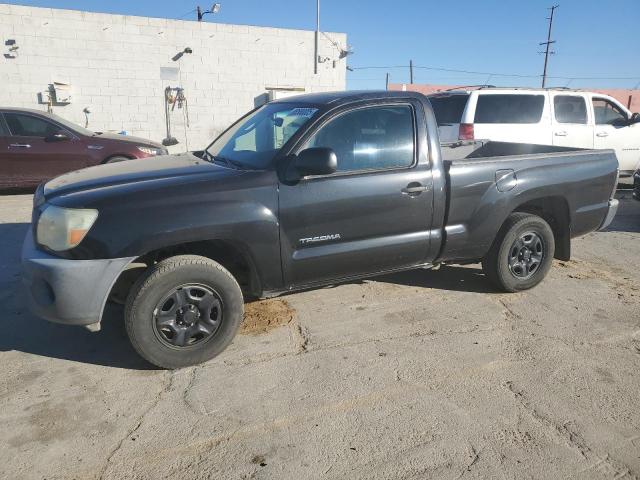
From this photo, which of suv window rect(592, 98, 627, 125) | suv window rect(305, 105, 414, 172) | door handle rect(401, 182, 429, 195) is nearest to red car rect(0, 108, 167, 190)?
suv window rect(305, 105, 414, 172)

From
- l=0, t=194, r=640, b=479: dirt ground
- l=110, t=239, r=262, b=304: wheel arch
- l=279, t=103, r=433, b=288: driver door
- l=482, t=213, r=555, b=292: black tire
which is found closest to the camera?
l=0, t=194, r=640, b=479: dirt ground

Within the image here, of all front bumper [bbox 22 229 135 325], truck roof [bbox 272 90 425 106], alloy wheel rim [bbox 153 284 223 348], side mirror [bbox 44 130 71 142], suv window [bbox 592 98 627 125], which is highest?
suv window [bbox 592 98 627 125]

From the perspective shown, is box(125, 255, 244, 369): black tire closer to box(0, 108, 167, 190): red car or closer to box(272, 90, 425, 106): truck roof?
box(272, 90, 425, 106): truck roof

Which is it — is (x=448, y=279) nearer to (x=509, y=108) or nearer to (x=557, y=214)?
(x=557, y=214)

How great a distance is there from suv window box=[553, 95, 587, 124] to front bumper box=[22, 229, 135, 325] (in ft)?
29.4

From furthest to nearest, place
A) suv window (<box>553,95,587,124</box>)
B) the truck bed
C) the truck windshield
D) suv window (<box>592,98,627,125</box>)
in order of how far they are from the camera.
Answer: suv window (<box>592,98,627,125</box>) → suv window (<box>553,95,587,124</box>) → the truck bed → the truck windshield

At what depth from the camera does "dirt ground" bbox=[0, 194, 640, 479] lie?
2.45m

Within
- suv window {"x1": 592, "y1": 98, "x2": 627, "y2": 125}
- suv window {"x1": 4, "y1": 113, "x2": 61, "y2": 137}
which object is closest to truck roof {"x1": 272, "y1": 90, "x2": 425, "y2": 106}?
Answer: suv window {"x1": 4, "y1": 113, "x2": 61, "y2": 137}

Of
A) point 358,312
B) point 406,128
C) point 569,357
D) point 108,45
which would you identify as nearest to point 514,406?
point 569,357

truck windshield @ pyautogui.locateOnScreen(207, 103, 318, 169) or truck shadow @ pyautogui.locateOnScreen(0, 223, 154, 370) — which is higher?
truck windshield @ pyautogui.locateOnScreen(207, 103, 318, 169)

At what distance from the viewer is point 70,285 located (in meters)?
2.92

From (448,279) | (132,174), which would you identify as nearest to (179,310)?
(132,174)

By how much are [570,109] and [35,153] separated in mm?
10067

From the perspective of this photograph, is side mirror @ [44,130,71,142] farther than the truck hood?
Yes
